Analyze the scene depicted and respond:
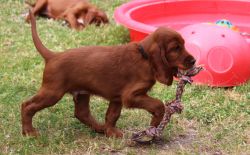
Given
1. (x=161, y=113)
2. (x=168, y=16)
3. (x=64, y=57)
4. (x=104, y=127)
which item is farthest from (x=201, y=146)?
(x=168, y=16)

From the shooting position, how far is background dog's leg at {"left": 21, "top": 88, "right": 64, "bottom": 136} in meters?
4.43

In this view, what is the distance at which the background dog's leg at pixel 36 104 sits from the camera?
14.5 ft

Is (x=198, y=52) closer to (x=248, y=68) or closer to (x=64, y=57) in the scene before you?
(x=248, y=68)

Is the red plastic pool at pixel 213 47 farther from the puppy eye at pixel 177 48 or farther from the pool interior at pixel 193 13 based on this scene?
the puppy eye at pixel 177 48

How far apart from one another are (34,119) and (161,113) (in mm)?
1287

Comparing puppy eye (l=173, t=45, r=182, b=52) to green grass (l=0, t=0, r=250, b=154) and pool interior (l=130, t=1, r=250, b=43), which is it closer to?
green grass (l=0, t=0, r=250, b=154)

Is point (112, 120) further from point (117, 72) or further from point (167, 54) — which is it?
point (167, 54)

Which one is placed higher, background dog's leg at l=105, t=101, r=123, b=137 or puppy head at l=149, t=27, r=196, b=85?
puppy head at l=149, t=27, r=196, b=85

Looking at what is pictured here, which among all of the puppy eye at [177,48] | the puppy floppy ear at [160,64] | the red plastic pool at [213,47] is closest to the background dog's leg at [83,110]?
the puppy floppy ear at [160,64]

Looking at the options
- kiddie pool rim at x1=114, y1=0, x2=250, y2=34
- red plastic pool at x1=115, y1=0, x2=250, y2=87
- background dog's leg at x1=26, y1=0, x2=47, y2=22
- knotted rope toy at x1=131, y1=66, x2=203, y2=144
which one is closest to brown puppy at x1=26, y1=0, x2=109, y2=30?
background dog's leg at x1=26, y1=0, x2=47, y2=22

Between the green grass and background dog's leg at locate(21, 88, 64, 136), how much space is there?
3.4 inches

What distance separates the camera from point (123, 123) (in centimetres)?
502

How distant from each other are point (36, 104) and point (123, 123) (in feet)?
2.87


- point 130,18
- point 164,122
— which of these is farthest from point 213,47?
point 164,122
